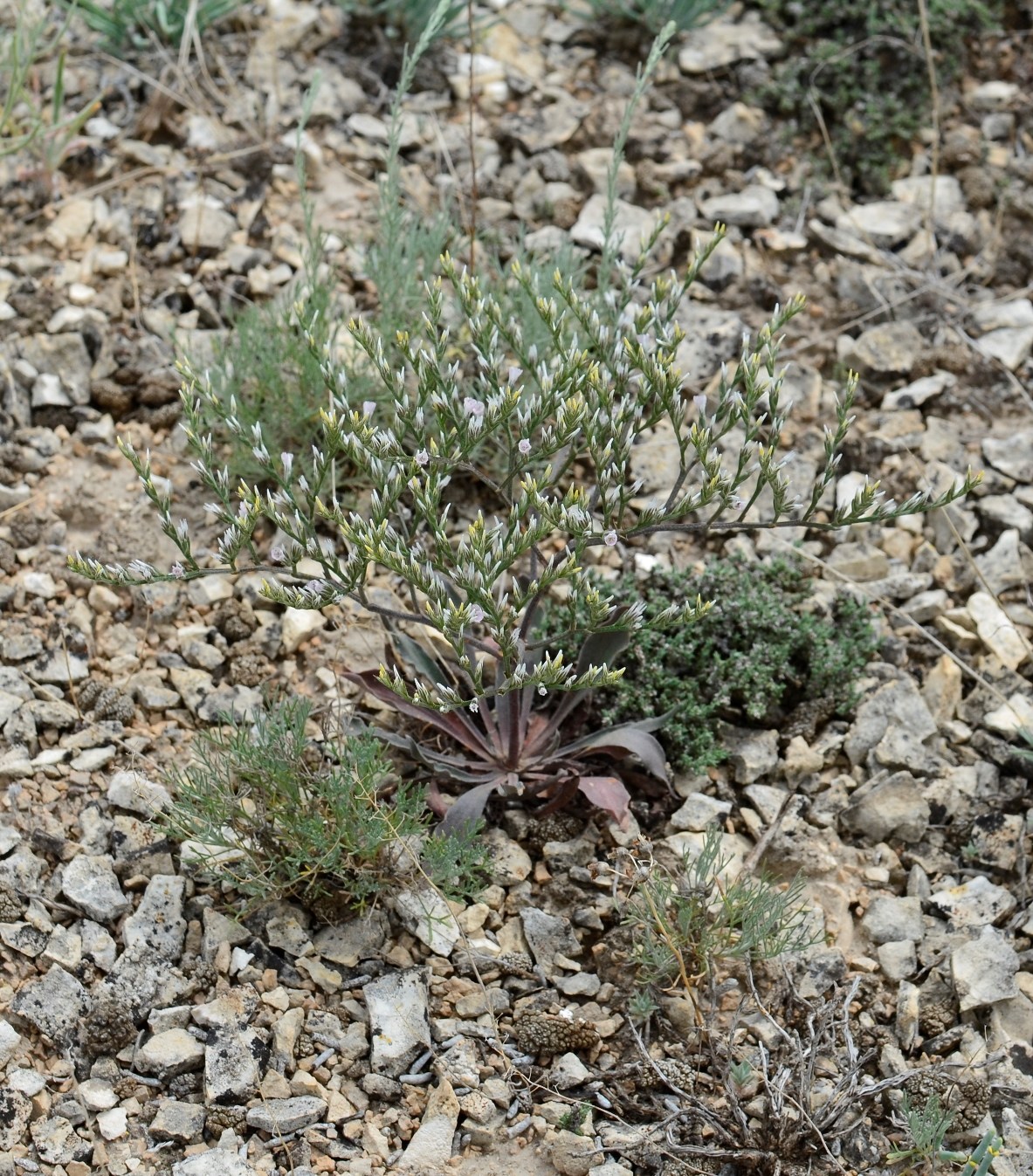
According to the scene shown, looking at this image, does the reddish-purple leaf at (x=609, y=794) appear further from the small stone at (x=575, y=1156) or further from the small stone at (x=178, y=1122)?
the small stone at (x=178, y=1122)

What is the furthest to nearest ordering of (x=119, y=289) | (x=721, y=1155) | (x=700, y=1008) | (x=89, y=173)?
(x=89, y=173)
(x=119, y=289)
(x=700, y=1008)
(x=721, y=1155)

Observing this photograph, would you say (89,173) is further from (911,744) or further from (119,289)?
(911,744)

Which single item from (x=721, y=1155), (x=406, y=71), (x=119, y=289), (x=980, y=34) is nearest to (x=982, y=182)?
(x=980, y=34)

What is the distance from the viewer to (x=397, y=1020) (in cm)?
349

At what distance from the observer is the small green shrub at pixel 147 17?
18.8ft

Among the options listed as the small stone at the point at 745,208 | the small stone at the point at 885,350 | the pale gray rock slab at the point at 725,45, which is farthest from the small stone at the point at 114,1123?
the pale gray rock slab at the point at 725,45

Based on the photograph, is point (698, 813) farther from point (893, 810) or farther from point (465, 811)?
point (465, 811)

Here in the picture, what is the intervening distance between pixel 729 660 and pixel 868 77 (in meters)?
3.14

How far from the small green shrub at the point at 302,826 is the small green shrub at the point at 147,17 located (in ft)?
11.0

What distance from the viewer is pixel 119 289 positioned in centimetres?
517

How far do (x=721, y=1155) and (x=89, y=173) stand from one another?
14.1 ft

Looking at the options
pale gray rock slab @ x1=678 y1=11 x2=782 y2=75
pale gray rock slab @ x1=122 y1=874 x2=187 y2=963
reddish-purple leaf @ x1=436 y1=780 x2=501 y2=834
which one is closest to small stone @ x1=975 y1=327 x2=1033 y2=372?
pale gray rock slab @ x1=678 y1=11 x2=782 y2=75

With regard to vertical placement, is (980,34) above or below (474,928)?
above

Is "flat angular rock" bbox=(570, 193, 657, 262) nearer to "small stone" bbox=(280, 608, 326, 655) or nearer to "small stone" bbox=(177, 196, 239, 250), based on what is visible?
"small stone" bbox=(177, 196, 239, 250)
